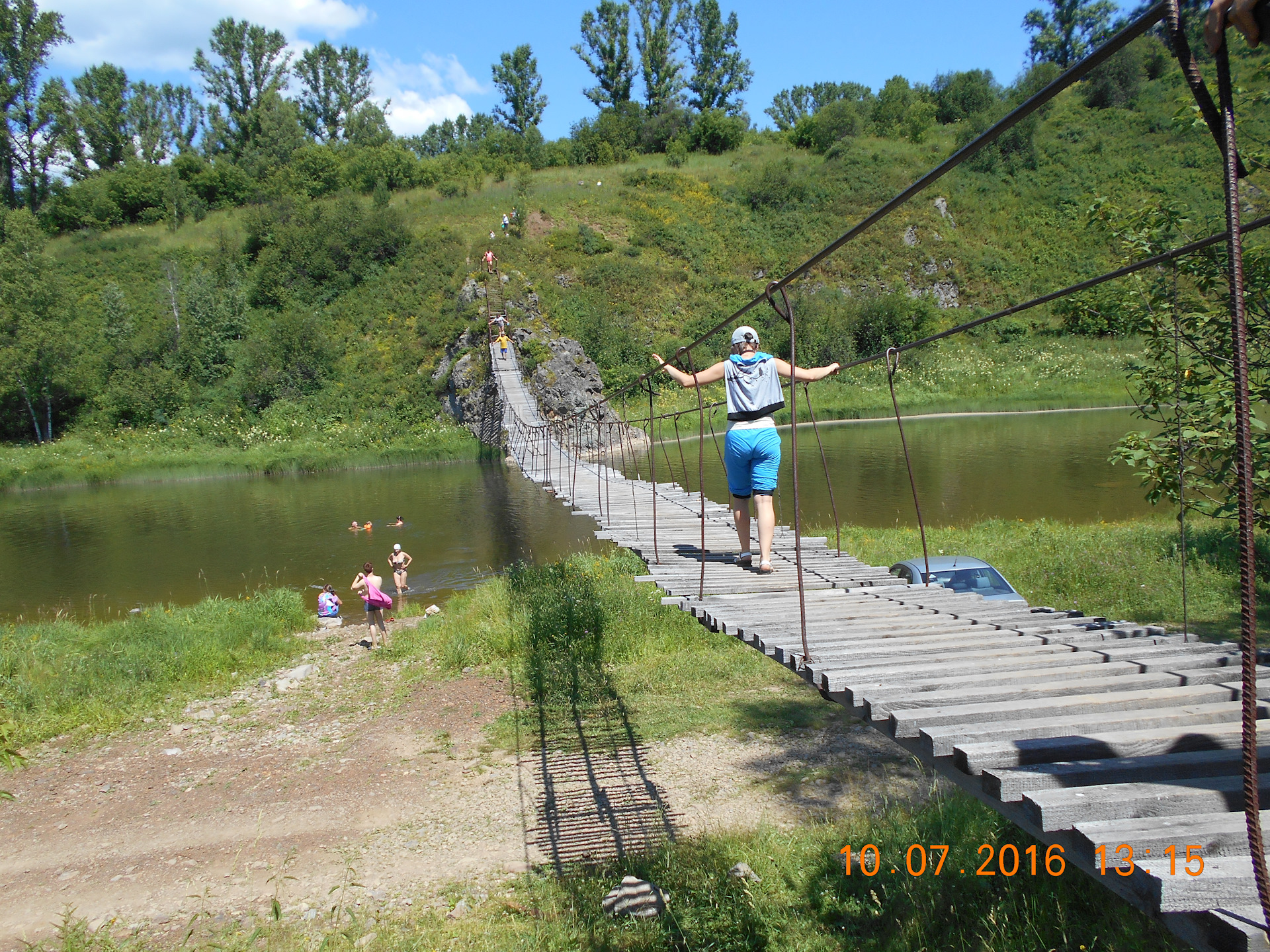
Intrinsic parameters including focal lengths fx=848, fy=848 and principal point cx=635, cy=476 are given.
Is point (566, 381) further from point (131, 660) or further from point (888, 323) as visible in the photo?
point (131, 660)

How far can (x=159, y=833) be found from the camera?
15.9ft

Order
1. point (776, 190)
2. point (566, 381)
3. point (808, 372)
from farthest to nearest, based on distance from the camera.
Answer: point (776, 190) < point (566, 381) < point (808, 372)

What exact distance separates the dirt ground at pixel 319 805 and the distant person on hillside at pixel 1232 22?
3.95 meters

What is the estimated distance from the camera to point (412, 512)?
53.7ft

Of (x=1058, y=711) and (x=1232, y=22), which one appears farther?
(x=1058, y=711)

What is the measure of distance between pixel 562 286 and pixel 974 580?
2385cm

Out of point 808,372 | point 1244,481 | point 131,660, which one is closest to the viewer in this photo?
point 1244,481

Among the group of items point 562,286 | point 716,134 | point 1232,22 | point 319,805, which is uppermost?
point 716,134

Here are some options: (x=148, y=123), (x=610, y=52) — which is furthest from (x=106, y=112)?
(x=610, y=52)

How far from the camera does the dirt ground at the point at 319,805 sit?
4125 mm

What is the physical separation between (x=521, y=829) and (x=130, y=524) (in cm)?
1516

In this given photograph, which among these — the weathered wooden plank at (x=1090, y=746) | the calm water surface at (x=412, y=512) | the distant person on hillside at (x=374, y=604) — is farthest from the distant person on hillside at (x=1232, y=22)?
the calm water surface at (x=412, y=512)

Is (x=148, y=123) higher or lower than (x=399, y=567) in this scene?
higher

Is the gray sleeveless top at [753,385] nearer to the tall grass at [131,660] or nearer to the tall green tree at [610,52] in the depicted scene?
the tall grass at [131,660]
